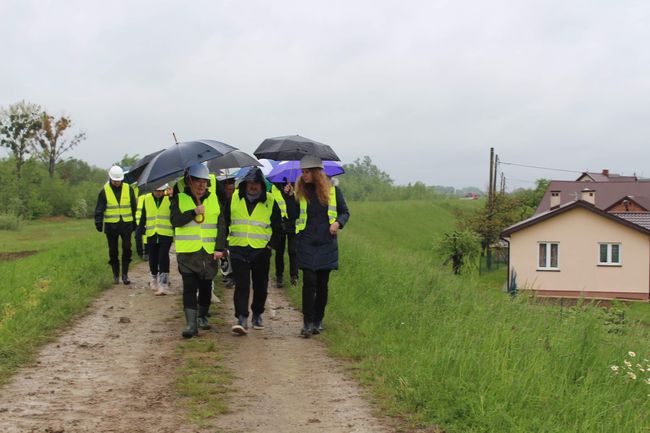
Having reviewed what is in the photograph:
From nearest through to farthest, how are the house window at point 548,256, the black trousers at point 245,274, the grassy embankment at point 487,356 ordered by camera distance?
the grassy embankment at point 487,356, the black trousers at point 245,274, the house window at point 548,256

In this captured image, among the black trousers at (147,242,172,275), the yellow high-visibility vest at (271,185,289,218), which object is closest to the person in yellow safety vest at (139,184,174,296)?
the black trousers at (147,242,172,275)

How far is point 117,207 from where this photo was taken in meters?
11.5

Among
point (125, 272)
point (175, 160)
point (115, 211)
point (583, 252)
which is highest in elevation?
point (175, 160)

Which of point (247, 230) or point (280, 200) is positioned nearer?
point (247, 230)

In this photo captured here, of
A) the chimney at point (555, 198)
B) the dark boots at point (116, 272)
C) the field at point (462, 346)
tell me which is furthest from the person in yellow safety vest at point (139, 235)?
the chimney at point (555, 198)

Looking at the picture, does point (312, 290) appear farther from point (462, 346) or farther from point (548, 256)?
point (548, 256)

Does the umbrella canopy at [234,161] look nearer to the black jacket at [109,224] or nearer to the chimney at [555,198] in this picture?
the black jacket at [109,224]

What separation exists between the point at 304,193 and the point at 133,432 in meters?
3.75

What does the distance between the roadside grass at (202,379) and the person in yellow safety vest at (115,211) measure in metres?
4.37

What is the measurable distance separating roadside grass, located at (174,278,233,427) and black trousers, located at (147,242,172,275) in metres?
2.93

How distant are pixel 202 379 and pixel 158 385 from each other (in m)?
0.37

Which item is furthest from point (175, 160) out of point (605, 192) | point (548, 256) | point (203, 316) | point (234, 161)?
point (605, 192)

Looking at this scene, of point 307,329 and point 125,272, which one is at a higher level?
point 125,272

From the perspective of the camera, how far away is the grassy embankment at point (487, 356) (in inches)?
196
